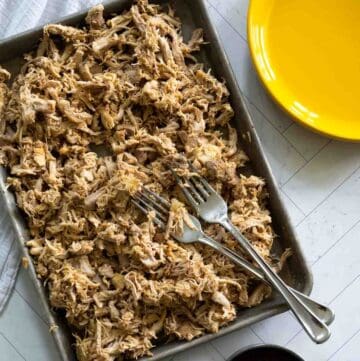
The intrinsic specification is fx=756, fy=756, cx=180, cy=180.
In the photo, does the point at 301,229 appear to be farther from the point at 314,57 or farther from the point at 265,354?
the point at 314,57

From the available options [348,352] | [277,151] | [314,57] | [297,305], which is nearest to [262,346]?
[297,305]

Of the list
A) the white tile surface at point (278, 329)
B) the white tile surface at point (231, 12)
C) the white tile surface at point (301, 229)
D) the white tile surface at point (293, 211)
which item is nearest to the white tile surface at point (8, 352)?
the white tile surface at point (301, 229)

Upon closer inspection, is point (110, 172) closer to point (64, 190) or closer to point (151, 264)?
point (64, 190)

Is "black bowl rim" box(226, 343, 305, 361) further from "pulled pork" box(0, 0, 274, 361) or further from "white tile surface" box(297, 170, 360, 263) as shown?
"white tile surface" box(297, 170, 360, 263)

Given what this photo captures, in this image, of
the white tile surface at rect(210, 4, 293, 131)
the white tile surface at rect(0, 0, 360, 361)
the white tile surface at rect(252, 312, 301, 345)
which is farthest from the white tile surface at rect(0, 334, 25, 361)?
the white tile surface at rect(210, 4, 293, 131)

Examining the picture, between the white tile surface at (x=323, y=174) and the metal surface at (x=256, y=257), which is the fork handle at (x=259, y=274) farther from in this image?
the white tile surface at (x=323, y=174)

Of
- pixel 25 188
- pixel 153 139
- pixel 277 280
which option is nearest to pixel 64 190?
pixel 25 188
